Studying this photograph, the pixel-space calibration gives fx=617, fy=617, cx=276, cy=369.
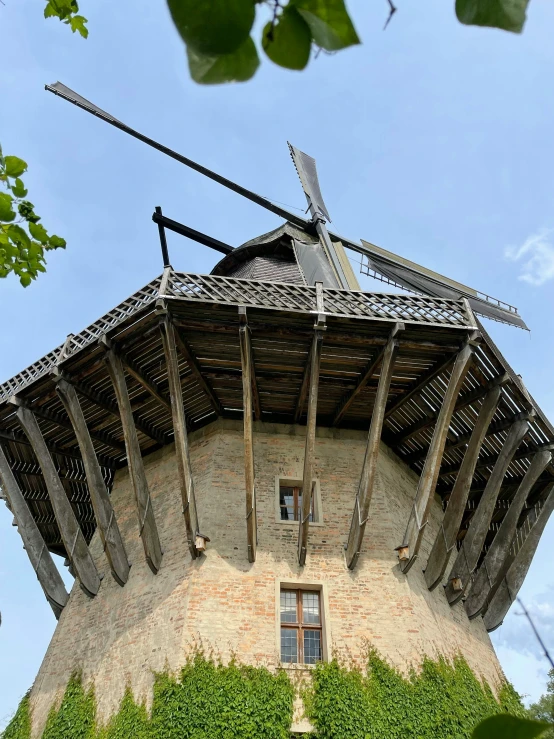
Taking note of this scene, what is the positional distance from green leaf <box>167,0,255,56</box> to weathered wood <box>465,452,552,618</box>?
41.1ft

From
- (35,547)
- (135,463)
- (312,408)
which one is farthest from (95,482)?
(312,408)

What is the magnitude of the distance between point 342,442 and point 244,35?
1231cm

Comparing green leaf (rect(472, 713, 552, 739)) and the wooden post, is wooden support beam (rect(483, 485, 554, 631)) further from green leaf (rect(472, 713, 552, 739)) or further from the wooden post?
green leaf (rect(472, 713, 552, 739))

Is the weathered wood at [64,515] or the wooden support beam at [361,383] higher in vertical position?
the wooden support beam at [361,383]

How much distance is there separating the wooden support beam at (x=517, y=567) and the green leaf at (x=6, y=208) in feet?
39.5

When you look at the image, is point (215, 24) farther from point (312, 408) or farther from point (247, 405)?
point (312, 408)

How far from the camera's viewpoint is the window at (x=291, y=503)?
470 inches

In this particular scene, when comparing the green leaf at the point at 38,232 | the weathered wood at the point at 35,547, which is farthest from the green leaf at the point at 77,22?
the weathered wood at the point at 35,547

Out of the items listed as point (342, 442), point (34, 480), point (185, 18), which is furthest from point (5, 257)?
point (34, 480)

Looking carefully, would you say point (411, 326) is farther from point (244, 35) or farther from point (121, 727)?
point (244, 35)

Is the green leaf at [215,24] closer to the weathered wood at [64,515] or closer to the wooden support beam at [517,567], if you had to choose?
the weathered wood at [64,515]

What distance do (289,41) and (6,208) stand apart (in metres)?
3.00

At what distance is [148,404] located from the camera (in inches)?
504

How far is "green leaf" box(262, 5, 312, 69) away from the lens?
1.05 meters
